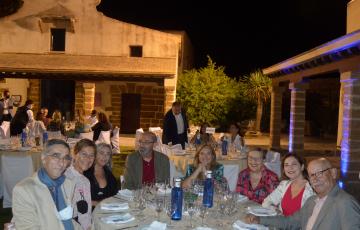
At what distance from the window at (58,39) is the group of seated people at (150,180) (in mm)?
13373

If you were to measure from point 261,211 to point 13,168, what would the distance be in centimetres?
462

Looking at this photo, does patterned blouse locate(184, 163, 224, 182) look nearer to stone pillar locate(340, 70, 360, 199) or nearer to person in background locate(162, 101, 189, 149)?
stone pillar locate(340, 70, 360, 199)

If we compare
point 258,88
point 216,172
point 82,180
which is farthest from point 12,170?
point 258,88

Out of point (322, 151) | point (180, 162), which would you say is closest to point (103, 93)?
point (322, 151)

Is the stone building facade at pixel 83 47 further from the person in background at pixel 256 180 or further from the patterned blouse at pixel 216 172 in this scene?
the person in background at pixel 256 180

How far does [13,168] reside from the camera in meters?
6.80

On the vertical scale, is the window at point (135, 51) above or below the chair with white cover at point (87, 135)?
above

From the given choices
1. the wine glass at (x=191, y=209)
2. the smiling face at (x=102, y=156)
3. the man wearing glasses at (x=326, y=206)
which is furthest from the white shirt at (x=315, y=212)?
the smiling face at (x=102, y=156)

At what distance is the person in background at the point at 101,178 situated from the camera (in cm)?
446

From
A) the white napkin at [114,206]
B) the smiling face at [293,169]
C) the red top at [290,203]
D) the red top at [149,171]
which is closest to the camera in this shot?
the white napkin at [114,206]

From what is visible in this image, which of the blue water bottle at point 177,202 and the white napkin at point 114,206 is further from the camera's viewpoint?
the white napkin at point 114,206

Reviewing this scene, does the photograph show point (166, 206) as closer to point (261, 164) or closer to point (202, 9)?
point (261, 164)

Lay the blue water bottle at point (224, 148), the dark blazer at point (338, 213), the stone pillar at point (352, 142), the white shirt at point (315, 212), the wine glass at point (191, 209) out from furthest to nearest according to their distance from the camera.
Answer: the stone pillar at point (352, 142) < the blue water bottle at point (224, 148) < the wine glass at point (191, 209) < the white shirt at point (315, 212) < the dark blazer at point (338, 213)

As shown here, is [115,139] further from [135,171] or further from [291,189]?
[291,189]
